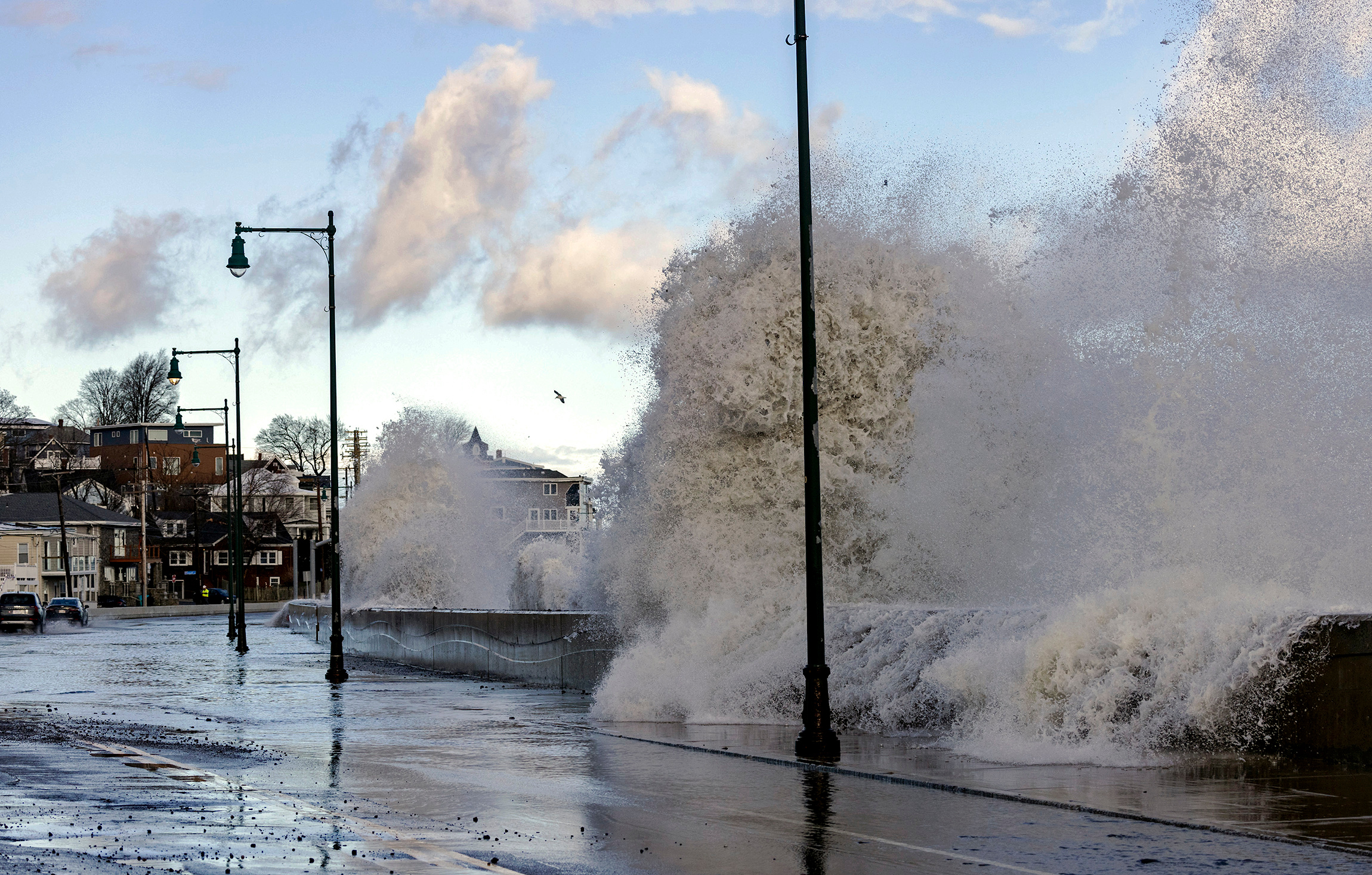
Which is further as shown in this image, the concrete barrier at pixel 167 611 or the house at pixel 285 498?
the house at pixel 285 498

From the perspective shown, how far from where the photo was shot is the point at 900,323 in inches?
1045

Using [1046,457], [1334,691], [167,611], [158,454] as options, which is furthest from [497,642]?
[158,454]

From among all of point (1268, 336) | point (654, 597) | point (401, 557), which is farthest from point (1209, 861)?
point (401, 557)

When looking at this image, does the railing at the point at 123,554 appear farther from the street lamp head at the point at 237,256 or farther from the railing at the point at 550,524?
the street lamp head at the point at 237,256

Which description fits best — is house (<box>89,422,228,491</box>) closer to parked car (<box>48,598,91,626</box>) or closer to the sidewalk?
parked car (<box>48,598,91,626</box>)

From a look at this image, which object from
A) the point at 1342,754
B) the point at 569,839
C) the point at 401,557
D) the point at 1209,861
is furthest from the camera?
the point at 401,557

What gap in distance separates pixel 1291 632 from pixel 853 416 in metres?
13.5

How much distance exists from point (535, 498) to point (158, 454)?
131ft

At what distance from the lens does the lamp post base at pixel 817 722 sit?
1514cm

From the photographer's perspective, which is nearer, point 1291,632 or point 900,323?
point 1291,632

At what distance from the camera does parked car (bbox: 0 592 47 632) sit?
201ft

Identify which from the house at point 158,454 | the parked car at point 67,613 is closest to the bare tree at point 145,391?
the house at point 158,454

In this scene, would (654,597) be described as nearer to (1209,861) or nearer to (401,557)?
(1209,861)

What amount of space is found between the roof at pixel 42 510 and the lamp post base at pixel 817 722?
10657 cm
